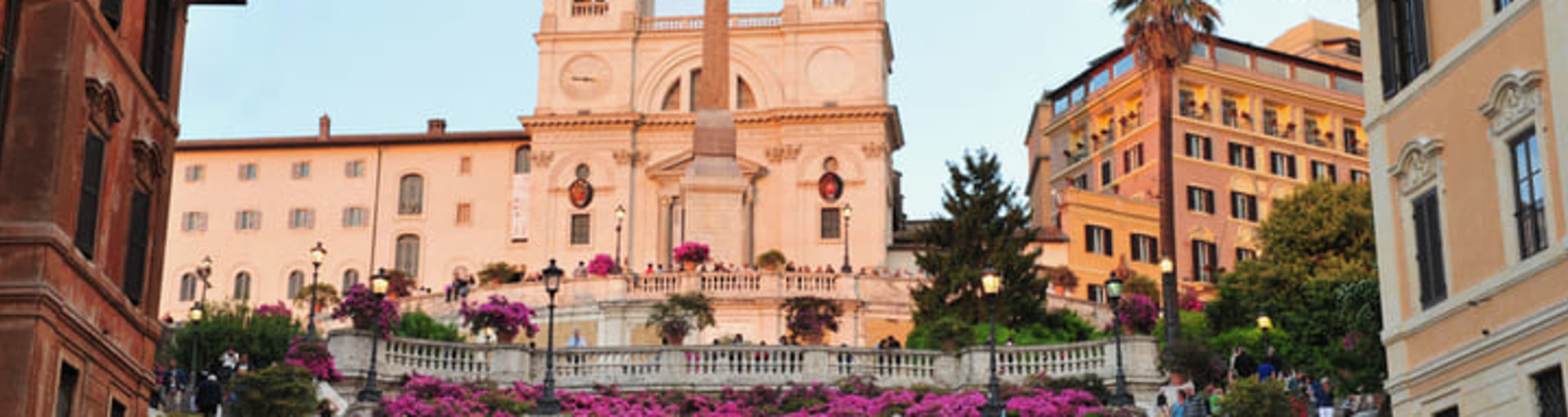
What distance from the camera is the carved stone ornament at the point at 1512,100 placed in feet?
78.4

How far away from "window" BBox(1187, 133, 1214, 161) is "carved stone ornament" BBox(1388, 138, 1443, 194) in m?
79.7

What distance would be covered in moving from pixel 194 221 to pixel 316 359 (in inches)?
2440

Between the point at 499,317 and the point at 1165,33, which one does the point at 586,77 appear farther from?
the point at 499,317

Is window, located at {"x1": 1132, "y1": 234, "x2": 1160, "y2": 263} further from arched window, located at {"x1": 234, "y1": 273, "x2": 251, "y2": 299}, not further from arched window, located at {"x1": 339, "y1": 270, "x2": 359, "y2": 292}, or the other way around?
arched window, located at {"x1": 234, "y1": 273, "x2": 251, "y2": 299}

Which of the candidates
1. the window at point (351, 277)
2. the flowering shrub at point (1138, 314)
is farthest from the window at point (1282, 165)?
the window at point (351, 277)

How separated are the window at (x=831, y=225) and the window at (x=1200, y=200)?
2001 cm

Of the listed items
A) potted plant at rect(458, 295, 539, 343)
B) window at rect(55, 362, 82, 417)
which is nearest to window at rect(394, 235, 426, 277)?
potted plant at rect(458, 295, 539, 343)

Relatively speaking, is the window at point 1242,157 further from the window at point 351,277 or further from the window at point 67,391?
the window at point 67,391

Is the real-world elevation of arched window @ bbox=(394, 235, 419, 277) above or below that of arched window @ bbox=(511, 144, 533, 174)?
below

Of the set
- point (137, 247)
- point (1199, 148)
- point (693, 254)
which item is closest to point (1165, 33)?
point (693, 254)

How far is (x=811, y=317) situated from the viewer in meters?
64.4

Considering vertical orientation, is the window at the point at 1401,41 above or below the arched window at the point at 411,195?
below

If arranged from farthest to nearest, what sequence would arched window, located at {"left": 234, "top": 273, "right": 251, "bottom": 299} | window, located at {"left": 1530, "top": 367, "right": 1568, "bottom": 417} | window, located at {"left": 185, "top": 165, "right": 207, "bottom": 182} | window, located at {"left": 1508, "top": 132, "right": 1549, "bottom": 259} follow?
window, located at {"left": 185, "top": 165, "right": 207, "bottom": 182} < arched window, located at {"left": 234, "top": 273, "right": 251, "bottom": 299} < window, located at {"left": 1508, "top": 132, "right": 1549, "bottom": 259} < window, located at {"left": 1530, "top": 367, "right": 1568, "bottom": 417}

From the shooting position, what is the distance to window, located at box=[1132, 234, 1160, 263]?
10084cm
